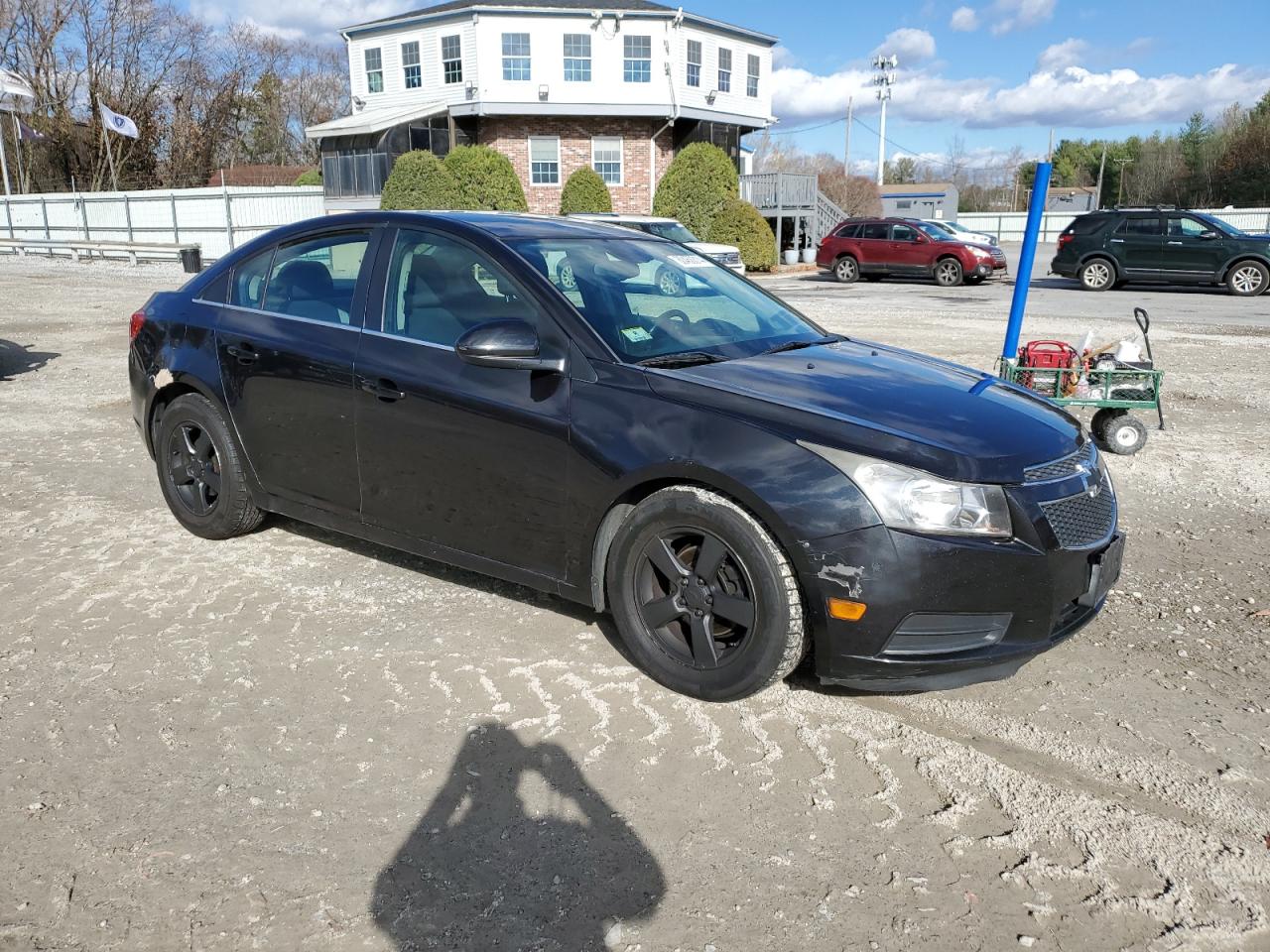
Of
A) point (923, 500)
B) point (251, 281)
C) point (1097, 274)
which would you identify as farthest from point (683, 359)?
point (1097, 274)

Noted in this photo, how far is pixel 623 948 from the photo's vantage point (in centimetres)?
242

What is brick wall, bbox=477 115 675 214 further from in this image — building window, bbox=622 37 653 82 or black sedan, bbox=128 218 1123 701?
black sedan, bbox=128 218 1123 701

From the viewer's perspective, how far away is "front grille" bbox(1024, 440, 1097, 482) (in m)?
3.35

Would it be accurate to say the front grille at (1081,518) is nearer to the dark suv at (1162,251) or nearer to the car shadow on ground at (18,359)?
the car shadow on ground at (18,359)

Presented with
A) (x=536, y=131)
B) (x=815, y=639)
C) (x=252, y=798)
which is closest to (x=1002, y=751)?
(x=815, y=639)

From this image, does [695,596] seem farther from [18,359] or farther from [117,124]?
[117,124]

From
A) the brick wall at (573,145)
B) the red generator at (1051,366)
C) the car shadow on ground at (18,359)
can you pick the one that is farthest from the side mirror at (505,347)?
the brick wall at (573,145)

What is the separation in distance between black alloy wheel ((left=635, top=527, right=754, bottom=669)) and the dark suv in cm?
2186

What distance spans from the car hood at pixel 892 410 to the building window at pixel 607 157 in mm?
31998

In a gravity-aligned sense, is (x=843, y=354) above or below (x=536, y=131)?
below

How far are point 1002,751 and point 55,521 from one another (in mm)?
5007

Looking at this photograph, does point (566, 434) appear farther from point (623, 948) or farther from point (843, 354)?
point (623, 948)

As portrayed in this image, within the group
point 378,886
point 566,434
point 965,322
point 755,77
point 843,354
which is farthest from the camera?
point 755,77

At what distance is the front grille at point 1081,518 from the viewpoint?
3336 mm
